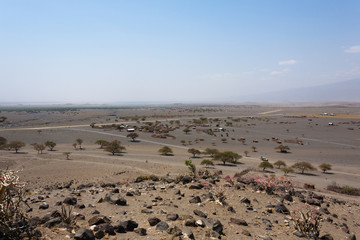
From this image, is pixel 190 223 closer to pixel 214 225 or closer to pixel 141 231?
pixel 214 225

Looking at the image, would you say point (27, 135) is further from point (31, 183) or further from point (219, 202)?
point (219, 202)

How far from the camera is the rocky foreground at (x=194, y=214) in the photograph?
6.22 m

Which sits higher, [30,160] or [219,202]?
[219,202]

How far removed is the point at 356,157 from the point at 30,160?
47.4 metres

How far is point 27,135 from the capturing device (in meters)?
52.5

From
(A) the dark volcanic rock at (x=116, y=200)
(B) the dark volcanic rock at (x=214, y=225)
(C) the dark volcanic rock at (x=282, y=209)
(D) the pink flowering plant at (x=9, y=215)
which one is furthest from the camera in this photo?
(C) the dark volcanic rock at (x=282, y=209)

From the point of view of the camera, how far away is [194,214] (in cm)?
827

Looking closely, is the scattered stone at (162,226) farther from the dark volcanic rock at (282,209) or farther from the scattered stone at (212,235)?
the dark volcanic rock at (282,209)

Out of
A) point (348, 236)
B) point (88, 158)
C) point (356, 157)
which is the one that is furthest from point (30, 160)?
point (356, 157)

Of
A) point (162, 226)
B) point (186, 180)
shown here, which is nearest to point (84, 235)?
point (162, 226)

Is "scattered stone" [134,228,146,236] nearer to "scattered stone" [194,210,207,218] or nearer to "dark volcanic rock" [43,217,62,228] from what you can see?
"dark volcanic rock" [43,217,62,228]

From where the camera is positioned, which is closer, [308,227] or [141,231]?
[141,231]

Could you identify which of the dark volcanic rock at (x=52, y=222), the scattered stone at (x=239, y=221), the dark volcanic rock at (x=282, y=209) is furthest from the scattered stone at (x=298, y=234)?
the dark volcanic rock at (x=52, y=222)

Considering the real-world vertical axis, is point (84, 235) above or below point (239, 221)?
above
